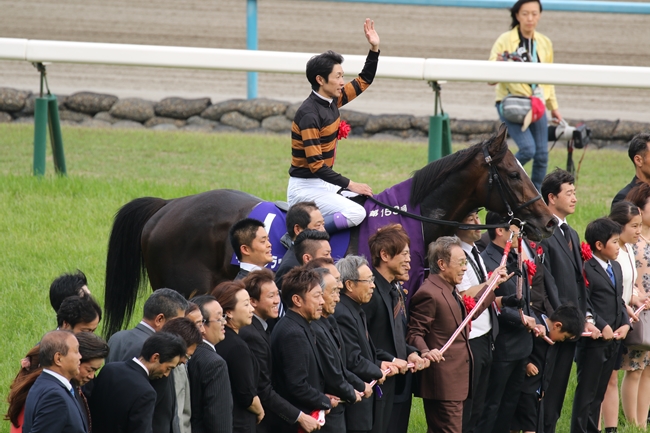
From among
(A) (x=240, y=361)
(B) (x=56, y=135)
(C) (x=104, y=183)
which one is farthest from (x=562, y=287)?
(B) (x=56, y=135)

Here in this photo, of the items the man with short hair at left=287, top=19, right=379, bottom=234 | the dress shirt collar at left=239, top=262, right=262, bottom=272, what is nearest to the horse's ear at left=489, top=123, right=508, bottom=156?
the man with short hair at left=287, top=19, right=379, bottom=234

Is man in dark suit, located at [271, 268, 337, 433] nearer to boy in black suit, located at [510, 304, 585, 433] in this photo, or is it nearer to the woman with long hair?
boy in black suit, located at [510, 304, 585, 433]

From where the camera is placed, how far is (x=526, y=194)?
20.8 ft

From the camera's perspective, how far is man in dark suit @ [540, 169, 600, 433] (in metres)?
6.52

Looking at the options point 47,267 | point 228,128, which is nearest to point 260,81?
point 228,128

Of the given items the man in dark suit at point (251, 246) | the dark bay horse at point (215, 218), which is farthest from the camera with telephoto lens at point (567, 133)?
the man in dark suit at point (251, 246)

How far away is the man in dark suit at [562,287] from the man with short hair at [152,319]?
9.11ft

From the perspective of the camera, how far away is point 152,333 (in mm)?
4594

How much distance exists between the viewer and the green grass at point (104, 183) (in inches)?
339

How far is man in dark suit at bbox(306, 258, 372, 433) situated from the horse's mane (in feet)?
4.48

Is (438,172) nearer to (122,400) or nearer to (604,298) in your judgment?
(604,298)

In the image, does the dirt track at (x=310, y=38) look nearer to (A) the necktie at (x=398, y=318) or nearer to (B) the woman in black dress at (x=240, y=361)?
(A) the necktie at (x=398, y=318)

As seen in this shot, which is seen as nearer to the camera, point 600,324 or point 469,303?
point 469,303

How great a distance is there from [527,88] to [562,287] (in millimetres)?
4473
